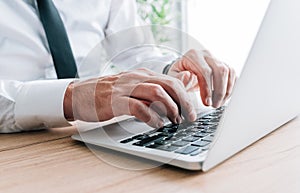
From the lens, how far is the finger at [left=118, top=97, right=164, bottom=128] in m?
0.64

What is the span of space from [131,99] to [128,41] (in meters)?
0.65

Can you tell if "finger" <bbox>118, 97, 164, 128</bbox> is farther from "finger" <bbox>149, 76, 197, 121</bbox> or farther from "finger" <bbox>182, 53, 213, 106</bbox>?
"finger" <bbox>182, 53, 213, 106</bbox>

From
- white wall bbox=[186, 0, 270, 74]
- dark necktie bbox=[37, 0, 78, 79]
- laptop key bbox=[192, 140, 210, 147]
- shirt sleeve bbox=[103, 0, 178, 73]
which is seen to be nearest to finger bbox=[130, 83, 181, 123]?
laptop key bbox=[192, 140, 210, 147]

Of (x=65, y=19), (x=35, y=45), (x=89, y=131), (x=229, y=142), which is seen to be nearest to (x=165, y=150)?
(x=229, y=142)

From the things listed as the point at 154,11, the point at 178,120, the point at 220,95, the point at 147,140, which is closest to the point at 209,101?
the point at 220,95

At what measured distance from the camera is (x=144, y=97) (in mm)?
650

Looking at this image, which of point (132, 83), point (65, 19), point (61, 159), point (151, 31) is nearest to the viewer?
point (61, 159)

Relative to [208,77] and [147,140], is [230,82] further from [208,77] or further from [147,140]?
[147,140]

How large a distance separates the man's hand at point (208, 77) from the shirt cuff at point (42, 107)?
246 millimetres

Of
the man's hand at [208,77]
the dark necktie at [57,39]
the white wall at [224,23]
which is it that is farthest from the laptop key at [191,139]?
the white wall at [224,23]

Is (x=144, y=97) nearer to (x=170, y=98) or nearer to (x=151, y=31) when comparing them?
(x=170, y=98)

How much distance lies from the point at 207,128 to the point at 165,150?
0.13 meters

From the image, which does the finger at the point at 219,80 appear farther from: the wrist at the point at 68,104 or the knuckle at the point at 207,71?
the wrist at the point at 68,104

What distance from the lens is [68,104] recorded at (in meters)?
0.75
